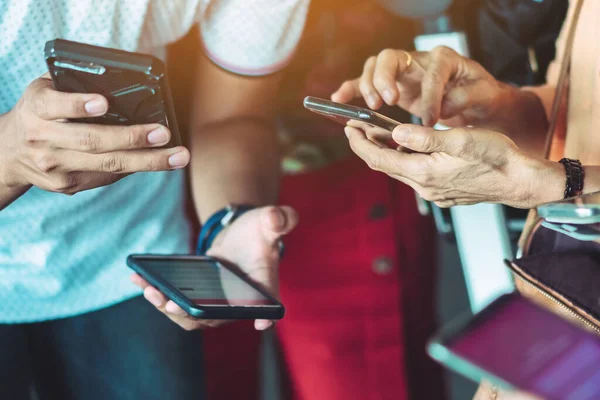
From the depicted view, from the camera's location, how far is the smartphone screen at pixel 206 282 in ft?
2.84

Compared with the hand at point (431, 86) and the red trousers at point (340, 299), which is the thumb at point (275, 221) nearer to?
the hand at point (431, 86)

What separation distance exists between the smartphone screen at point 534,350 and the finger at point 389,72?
1.17 feet

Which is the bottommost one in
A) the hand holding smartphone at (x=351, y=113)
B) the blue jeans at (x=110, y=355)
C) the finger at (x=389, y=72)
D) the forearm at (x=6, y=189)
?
the blue jeans at (x=110, y=355)

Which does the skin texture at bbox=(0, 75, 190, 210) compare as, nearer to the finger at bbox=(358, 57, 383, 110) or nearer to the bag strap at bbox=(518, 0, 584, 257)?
the finger at bbox=(358, 57, 383, 110)

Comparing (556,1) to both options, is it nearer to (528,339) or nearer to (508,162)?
(508,162)

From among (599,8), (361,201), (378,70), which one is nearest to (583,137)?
(599,8)

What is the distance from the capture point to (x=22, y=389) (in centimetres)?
102

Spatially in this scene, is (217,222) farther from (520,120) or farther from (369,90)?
(520,120)

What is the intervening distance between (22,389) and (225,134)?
1.58 ft

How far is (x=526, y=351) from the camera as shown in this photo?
55cm

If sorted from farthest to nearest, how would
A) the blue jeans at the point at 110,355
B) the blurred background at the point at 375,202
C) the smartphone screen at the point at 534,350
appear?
the blurred background at the point at 375,202 → the blue jeans at the point at 110,355 → the smartphone screen at the point at 534,350

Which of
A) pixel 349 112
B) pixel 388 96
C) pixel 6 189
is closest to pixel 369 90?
pixel 388 96

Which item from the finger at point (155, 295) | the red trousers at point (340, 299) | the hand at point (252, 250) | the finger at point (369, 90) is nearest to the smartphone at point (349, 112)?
the finger at point (369, 90)

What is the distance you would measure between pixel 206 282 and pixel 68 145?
0.27 metres
